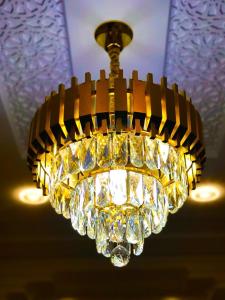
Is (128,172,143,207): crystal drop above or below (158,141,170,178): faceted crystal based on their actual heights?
below

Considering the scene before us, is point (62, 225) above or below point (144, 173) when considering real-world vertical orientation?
above

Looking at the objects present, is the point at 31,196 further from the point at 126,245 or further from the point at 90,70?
the point at 126,245

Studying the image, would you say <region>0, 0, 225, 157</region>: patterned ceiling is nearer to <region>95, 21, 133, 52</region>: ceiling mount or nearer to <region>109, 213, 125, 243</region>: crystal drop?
<region>95, 21, 133, 52</region>: ceiling mount

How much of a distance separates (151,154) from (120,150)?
0.25 feet

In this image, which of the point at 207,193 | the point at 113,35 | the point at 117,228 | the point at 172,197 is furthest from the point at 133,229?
the point at 207,193

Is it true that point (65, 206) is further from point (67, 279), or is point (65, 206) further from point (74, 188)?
point (67, 279)

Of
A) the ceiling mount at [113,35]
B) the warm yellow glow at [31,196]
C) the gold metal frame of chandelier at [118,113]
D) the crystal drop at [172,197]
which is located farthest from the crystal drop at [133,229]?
the warm yellow glow at [31,196]

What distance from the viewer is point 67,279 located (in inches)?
136

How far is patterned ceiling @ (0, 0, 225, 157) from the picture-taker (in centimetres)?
133

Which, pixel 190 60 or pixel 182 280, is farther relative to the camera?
pixel 182 280

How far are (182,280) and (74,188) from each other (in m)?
2.35

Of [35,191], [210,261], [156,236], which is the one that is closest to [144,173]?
[35,191]

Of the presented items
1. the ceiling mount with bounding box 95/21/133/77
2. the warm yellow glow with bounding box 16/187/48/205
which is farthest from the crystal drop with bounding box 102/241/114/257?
the warm yellow glow with bounding box 16/187/48/205

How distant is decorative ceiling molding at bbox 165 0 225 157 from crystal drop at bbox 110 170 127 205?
0.44 metres
